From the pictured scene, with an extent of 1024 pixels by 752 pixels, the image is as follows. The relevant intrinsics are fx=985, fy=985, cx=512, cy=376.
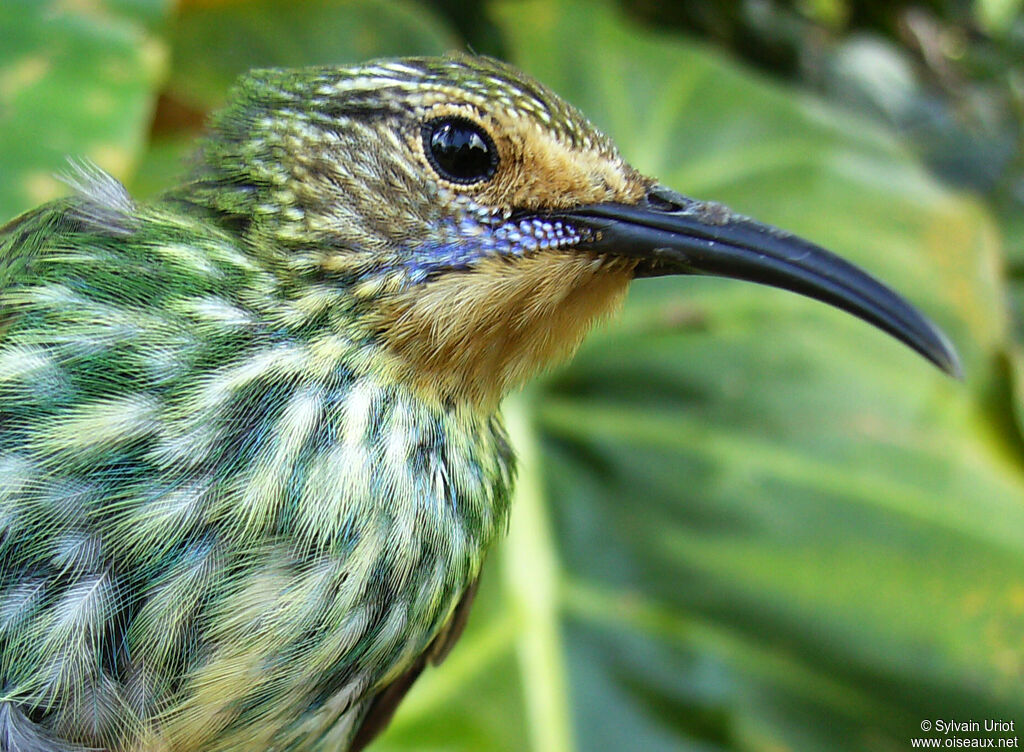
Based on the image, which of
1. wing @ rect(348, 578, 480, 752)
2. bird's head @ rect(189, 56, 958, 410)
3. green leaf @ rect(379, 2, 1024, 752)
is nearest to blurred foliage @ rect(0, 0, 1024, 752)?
green leaf @ rect(379, 2, 1024, 752)

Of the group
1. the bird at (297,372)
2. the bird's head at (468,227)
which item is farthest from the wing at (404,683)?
the bird's head at (468,227)

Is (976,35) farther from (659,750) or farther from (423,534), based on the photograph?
(423,534)

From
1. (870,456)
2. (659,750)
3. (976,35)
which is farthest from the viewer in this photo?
(976,35)

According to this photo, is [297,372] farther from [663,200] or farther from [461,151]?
[663,200]

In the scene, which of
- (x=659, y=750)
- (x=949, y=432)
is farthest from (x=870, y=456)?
(x=659, y=750)

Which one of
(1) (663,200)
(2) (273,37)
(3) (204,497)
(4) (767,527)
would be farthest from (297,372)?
(2) (273,37)

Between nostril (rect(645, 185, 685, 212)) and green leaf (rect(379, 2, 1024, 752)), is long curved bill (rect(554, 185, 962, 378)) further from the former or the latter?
green leaf (rect(379, 2, 1024, 752))
